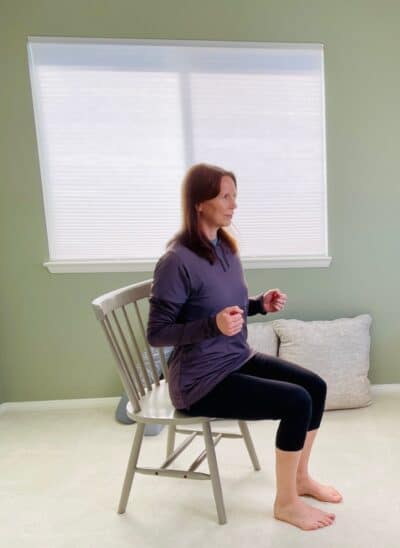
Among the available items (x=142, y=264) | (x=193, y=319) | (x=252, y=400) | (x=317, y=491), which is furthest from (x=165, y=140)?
(x=317, y=491)

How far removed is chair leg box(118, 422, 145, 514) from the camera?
1467 mm

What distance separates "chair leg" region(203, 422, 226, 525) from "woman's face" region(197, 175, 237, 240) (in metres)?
0.70

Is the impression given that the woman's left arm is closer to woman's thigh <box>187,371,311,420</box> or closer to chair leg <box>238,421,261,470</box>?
woman's thigh <box>187,371,311,420</box>

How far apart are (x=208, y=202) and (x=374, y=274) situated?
4.67 ft

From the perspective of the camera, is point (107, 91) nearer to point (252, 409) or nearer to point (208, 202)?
point (208, 202)

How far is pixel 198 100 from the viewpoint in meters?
2.23

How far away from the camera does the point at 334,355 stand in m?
2.17

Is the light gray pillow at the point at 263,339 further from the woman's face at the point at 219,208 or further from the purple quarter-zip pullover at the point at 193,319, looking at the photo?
the woman's face at the point at 219,208

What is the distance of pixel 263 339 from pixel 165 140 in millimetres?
1241

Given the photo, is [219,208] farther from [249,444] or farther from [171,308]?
[249,444]

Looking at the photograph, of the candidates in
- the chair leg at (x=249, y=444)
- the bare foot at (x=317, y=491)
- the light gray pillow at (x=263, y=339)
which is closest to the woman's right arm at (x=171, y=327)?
the chair leg at (x=249, y=444)

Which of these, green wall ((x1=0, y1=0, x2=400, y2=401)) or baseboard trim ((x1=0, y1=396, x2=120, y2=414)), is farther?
baseboard trim ((x1=0, y1=396, x2=120, y2=414))

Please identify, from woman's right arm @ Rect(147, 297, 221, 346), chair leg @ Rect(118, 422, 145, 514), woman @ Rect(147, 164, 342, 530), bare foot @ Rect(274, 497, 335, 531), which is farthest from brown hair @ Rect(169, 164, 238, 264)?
bare foot @ Rect(274, 497, 335, 531)

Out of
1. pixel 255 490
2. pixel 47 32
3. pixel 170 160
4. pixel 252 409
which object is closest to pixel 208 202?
pixel 252 409
